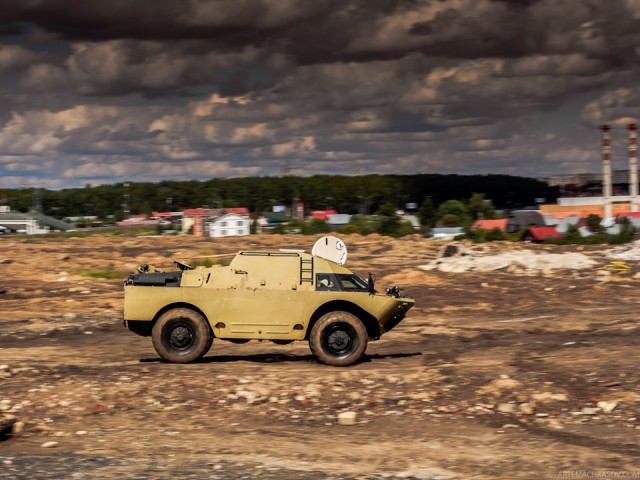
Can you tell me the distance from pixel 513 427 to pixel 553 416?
0.81 m

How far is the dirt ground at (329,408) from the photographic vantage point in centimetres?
879

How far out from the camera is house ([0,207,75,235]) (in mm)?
108250

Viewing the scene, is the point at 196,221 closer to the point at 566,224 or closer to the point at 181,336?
the point at 566,224

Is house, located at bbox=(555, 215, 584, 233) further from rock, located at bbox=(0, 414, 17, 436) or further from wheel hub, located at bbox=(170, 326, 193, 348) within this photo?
rock, located at bbox=(0, 414, 17, 436)

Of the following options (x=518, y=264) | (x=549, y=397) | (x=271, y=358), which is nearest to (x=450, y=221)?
(x=518, y=264)

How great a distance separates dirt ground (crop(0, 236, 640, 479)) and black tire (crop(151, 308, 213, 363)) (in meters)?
0.28

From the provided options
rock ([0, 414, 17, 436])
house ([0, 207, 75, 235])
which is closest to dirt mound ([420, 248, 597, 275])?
rock ([0, 414, 17, 436])

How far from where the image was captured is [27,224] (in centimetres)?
10944

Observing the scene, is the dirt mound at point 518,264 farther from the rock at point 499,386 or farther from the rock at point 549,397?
the rock at point 549,397

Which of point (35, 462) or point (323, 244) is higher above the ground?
point (323, 244)

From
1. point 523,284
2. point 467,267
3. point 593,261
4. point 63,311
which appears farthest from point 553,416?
point 593,261

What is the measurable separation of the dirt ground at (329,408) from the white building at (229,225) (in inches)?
3199

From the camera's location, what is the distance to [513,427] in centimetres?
1034

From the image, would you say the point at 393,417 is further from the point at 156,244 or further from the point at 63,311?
the point at 156,244
